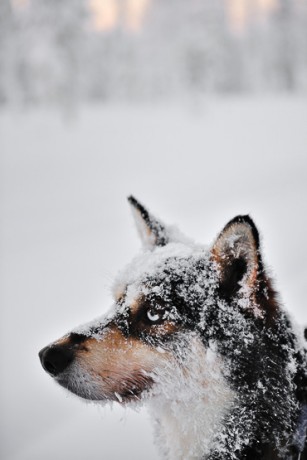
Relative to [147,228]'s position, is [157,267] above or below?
below

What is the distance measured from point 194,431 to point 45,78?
23420mm

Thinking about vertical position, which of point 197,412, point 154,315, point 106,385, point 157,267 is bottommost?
point 197,412

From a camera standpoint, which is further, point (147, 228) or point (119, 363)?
point (147, 228)

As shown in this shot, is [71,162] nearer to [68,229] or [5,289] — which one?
[68,229]

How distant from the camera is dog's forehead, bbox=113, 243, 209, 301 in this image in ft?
6.91

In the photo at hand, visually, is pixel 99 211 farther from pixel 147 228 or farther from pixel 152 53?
pixel 152 53

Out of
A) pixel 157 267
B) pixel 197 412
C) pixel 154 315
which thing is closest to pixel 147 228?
pixel 157 267

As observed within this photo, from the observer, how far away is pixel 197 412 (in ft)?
6.51

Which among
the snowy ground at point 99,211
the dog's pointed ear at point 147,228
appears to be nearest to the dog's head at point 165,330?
the snowy ground at point 99,211

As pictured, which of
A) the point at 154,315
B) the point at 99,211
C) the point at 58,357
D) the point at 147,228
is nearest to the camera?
the point at 58,357

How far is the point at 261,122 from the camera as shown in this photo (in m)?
30.6

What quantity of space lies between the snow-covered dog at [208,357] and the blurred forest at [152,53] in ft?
69.4

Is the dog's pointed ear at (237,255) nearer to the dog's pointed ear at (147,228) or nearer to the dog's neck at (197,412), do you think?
the dog's neck at (197,412)

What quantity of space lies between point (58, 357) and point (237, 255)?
104cm
